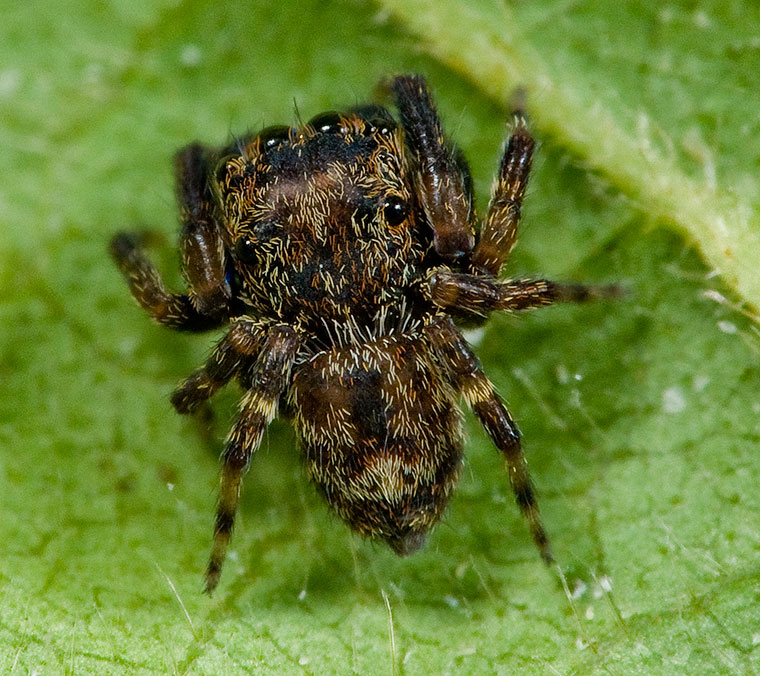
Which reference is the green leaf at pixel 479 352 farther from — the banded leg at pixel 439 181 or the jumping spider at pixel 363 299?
the banded leg at pixel 439 181

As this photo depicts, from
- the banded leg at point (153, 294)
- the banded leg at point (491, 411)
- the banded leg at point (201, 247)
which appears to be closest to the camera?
the banded leg at point (491, 411)

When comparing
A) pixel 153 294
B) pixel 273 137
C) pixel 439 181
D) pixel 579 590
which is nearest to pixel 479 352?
pixel 439 181

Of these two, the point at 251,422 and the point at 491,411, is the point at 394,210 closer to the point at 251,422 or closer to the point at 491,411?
the point at 491,411

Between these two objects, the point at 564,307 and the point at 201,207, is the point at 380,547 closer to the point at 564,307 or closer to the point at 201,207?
the point at 564,307

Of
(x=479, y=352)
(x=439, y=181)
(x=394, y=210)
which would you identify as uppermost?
(x=439, y=181)

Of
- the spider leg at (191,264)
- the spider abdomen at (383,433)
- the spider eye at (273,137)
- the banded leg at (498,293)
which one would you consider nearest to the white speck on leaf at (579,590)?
the spider abdomen at (383,433)

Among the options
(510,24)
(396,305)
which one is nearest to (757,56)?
(510,24)

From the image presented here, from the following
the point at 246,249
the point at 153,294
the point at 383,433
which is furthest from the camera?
the point at 153,294
